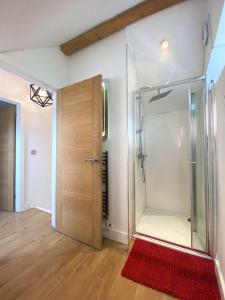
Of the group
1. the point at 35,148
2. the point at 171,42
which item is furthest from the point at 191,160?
the point at 35,148

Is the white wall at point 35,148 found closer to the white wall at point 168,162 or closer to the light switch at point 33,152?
the light switch at point 33,152

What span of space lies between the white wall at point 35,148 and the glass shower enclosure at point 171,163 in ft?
5.86

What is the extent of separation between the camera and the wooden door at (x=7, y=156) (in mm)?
2982

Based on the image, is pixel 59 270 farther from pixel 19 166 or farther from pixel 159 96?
pixel 159 96

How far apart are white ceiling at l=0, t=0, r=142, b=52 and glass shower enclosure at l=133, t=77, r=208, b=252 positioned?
A: 0.97m

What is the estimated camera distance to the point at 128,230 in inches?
74.9

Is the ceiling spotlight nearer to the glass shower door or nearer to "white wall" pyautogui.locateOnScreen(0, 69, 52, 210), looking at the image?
the glass shower door

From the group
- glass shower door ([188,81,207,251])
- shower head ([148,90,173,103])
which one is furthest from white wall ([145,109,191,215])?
glass shower door ([188,81,207,251])

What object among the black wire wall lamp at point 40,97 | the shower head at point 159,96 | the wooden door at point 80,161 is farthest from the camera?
the black wire wall lamp at point 40,97

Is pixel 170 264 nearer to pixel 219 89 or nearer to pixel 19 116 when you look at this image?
pixel 219 89

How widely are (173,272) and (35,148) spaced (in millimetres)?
2960

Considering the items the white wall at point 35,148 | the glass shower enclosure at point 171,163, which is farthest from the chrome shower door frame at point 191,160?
the white wall at point 35,148

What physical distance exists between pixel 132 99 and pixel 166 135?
3.73 feet

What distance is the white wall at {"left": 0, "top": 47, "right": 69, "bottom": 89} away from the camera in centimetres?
164
